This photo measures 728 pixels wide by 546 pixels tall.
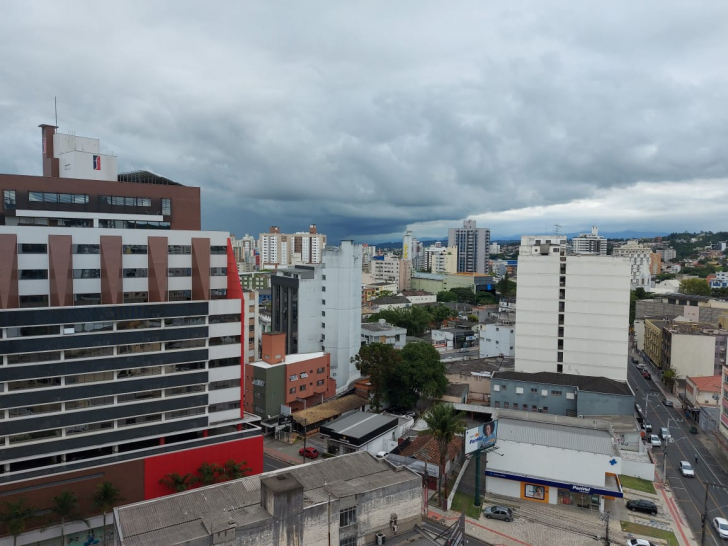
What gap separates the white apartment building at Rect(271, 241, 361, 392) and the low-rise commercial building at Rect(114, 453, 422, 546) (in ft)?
130

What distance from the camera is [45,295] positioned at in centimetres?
3581

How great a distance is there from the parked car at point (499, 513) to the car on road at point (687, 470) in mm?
20114

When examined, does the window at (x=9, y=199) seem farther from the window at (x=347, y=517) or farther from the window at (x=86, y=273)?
the window at (x=347, y=517)

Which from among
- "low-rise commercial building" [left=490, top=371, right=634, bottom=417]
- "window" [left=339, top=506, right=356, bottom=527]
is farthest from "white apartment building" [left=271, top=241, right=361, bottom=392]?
"window" [left=339, top=506, right=356, bottom=527]

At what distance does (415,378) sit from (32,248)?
42693 mm

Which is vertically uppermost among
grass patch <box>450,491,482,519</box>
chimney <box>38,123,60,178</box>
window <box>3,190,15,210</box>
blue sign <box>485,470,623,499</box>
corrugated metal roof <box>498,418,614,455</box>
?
chimney <box>38,123,60,178</box>

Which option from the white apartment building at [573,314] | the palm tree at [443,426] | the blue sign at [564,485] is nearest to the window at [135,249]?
the palm tree at [443,426]

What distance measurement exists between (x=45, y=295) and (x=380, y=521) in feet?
92.2

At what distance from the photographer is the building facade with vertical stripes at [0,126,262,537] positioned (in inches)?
1346

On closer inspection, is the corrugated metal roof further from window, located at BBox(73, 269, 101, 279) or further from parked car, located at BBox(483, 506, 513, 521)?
window, located at BBox(73, 269, 101, 279)

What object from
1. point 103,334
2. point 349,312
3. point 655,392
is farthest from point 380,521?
point 655,392

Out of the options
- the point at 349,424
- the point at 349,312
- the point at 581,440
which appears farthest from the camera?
the point at 349,312

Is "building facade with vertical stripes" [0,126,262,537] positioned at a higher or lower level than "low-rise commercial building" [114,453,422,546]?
higher

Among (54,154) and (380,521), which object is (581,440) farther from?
(54,154)
